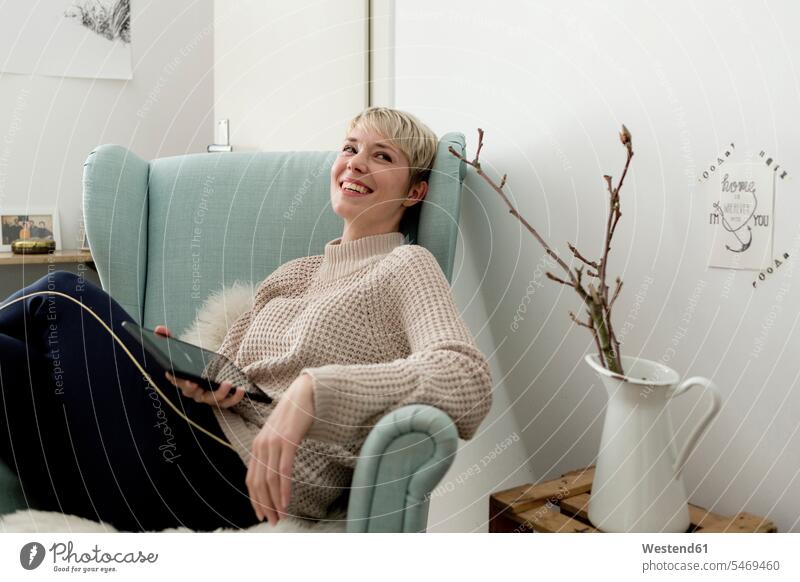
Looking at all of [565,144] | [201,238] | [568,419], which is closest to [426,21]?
[565,144]

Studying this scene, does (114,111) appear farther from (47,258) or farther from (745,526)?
(745,526)

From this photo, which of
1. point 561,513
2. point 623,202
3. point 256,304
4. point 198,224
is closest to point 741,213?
point 623,202

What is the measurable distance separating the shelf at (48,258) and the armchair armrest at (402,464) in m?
1.33

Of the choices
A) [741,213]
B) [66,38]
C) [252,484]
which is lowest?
[252,484]

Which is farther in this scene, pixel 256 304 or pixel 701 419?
pixel 256 304

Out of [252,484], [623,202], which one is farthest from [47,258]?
[623,202]

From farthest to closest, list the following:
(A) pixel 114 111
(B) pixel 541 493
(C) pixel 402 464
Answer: (A) pixel 114 111, (B) pixel 541 493, (C) pixel 402 464

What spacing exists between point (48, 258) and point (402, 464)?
1.46 m

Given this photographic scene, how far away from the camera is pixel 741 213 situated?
0.73 metres

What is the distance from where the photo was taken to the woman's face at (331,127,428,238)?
0.91 metres

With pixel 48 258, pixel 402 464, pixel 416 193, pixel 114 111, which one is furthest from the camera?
pixel 114 111

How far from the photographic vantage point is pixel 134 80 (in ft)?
6.06

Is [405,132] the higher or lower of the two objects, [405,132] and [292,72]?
the lower
